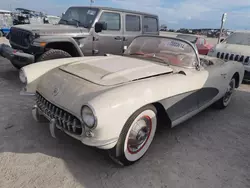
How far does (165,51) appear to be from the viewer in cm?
344

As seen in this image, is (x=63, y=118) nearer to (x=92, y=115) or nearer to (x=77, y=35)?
(x=92, y=115)

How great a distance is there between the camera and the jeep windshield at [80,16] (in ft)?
17.5

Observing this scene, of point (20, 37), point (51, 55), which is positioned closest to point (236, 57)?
point (51, 55)

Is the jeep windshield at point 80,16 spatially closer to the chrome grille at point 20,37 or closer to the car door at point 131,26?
the car door at point 131,26

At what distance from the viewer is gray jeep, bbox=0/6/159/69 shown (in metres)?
4.50

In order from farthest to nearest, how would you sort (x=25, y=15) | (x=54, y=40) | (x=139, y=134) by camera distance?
(x=25, y=15) → (x=54, y=40) → (x=139, y=134)

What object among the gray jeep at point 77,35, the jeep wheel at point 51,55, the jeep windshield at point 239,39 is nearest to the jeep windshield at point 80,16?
the gray jeep at point 77,35

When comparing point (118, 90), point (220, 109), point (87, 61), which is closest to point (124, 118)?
point (118, 90)

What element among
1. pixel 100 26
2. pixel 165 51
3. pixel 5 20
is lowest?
pixel 165 51

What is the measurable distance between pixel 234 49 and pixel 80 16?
5091mm

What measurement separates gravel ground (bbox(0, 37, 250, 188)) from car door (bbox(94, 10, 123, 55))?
2.73 meters

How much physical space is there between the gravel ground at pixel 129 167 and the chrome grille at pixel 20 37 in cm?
186

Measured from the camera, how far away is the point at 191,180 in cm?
234

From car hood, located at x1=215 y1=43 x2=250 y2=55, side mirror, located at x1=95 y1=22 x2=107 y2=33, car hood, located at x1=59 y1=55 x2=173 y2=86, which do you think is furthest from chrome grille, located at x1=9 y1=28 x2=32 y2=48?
car hood, located at x1=215 y1=43 x2=250 y2=55
